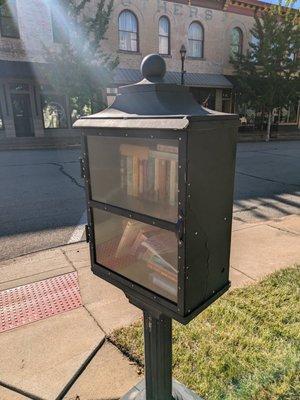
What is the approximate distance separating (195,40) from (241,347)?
22427mm

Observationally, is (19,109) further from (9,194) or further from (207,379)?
(207,379)

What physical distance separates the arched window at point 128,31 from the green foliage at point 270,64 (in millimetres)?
6797

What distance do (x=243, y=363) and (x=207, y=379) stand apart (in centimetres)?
30

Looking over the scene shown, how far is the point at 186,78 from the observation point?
21.1m

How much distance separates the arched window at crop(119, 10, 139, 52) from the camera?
1930cm

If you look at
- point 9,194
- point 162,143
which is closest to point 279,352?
point 162,143

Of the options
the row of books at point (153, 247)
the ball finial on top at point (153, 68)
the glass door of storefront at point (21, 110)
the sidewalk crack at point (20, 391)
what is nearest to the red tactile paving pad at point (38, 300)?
the sidewalk crack at point (20, 391)

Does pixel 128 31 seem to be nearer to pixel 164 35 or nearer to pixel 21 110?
pixel 164 35

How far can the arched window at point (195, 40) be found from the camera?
70.8 ft

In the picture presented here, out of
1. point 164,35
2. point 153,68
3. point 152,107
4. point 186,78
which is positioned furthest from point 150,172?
point 164,35

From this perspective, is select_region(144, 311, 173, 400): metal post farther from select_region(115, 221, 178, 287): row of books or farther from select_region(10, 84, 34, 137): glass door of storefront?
select_region(10, 84, 34, 137): glass door of storefront

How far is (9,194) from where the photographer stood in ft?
25.2

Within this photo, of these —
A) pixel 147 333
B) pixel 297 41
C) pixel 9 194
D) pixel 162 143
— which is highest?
pixel 297 41

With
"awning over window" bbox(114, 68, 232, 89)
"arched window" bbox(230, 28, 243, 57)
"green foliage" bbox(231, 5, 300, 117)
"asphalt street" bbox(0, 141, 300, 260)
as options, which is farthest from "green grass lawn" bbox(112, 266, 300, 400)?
"arched window" bbox(230, 28, 243, 57)
